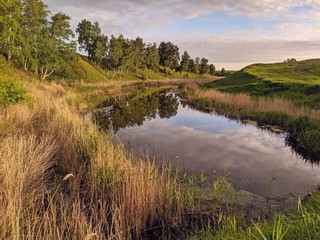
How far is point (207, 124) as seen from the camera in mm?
19562

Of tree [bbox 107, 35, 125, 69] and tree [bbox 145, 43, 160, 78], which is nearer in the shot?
tree [bbox 107, 35, 125, 69]

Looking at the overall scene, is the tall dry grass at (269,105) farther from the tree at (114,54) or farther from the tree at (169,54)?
the tree at (169,54)

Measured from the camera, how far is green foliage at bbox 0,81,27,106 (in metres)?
13.3

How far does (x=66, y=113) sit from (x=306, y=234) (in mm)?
11060

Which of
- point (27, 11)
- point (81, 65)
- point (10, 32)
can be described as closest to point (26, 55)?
point (27, 11)

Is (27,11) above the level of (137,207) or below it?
above

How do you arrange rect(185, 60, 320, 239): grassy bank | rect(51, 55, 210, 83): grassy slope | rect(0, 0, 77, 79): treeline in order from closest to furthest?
rect(185, 60, 320, 239): grassy bank < rect(0, 0, 77, 79): treeline < rect(51, 55, 210, 83): grassy slope

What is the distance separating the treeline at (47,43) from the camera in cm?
2959

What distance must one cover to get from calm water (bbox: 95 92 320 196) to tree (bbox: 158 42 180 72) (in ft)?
308

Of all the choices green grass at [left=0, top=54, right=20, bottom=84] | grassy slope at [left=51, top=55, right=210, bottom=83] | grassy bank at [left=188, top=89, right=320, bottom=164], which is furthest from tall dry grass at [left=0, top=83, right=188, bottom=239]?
grassy slope at [left=51, top=55, right=210, bottom=83]

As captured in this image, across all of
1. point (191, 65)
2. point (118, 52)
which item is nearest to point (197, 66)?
point (191, 65)

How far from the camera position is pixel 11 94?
45.1 ft

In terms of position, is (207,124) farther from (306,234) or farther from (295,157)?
(306,234)

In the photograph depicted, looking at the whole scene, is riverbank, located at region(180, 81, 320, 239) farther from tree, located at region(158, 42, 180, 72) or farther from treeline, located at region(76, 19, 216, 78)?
tree, located at region(158, 42, 180, 72)
